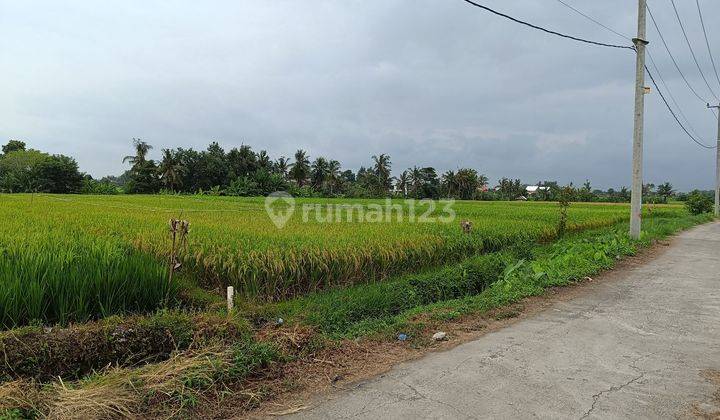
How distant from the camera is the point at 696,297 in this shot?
6.65m

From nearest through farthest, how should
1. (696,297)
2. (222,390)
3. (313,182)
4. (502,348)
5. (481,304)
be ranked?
(222,390)
(502,348)
(481,304)
(696,297)
(313,182)

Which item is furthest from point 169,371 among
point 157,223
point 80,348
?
point 157,223

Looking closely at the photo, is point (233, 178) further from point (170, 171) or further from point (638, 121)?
point (638, 121)

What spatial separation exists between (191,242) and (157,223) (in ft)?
9.58

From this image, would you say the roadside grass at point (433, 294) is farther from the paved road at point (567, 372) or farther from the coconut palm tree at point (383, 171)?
the coconut palm tree at point (383, 171)

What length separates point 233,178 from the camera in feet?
171

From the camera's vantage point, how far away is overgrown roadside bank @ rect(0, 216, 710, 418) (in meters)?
2.89

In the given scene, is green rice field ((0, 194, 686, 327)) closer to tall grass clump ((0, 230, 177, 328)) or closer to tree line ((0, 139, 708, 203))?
tall grass clump ((0, 230, 177, 328))

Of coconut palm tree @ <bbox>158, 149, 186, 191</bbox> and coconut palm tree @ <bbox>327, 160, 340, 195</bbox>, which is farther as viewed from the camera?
coconut palm tree @ <bbox>327, 160, 340, 195</bbox>

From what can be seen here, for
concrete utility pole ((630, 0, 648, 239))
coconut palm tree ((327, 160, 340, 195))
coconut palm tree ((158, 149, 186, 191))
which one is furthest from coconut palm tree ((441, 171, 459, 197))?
concrete utility pole ((630, 0, 648, 239))

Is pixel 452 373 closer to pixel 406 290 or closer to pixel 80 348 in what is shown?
pixel 80 348

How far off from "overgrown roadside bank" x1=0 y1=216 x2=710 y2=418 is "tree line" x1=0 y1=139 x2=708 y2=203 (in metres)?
40.1

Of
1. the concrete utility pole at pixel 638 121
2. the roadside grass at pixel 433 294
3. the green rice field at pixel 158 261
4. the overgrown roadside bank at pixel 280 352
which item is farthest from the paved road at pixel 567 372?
the concrete utility pole at pixel 638 121

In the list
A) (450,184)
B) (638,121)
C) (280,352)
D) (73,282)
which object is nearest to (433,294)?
(280,352)
